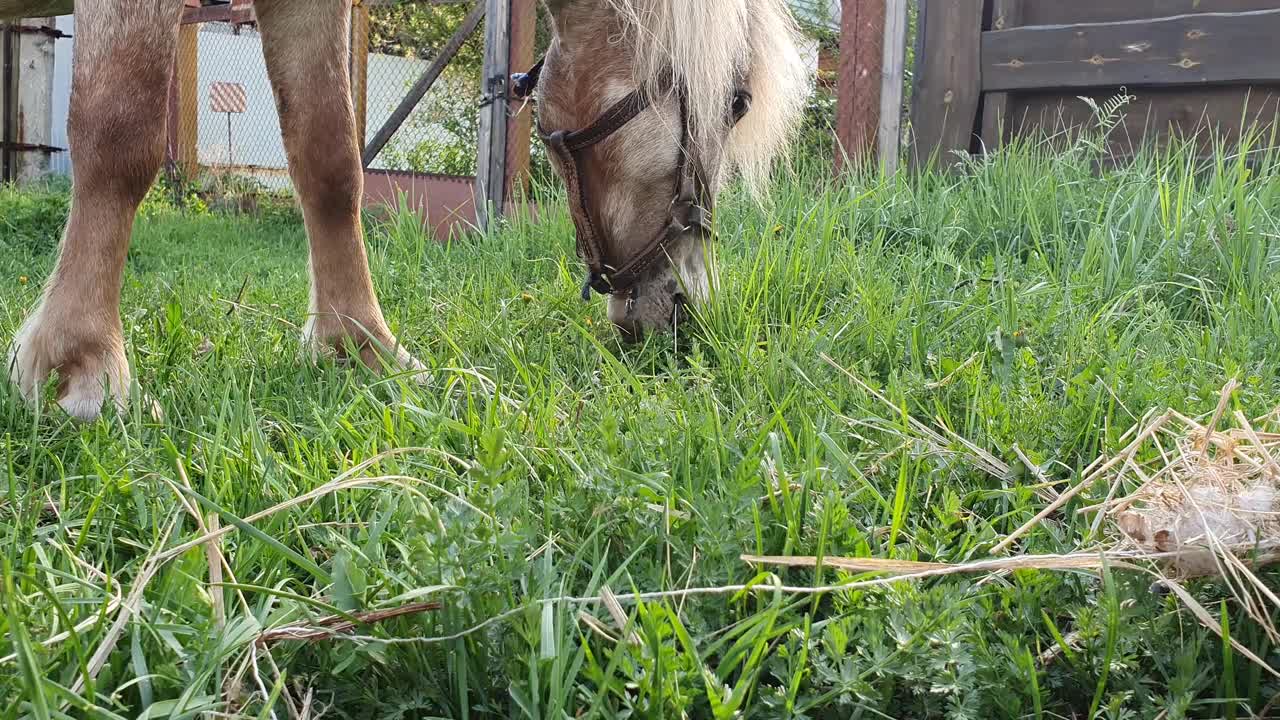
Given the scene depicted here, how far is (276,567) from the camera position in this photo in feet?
4.06

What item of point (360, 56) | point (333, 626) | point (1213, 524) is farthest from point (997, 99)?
point (333, 626)

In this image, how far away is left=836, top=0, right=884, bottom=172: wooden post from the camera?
545 centimetres

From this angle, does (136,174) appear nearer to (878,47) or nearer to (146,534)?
(146,534)

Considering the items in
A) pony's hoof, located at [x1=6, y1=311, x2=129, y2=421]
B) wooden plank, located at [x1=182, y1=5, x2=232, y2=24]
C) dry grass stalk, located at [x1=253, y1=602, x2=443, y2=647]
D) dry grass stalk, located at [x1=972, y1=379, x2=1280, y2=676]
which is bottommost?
pony's hoof, located at [x1=6, y1=311, x2=129, y2=421]

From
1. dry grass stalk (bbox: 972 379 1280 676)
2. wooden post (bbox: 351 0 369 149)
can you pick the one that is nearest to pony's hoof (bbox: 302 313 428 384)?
dry grass stalk (bbox: 972 379 1280 676)

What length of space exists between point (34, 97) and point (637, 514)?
463 inches

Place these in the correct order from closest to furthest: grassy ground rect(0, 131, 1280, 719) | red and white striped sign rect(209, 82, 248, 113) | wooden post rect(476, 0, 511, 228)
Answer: grassy ground rect(0, 131, 1280, 719)
wooden post rect(476, 0, 511, 228)
red and white striped sign rect(209, 82, 248, 113)

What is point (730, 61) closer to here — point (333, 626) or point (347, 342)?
point (347, 342)

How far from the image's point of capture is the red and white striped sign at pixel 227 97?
10773mm

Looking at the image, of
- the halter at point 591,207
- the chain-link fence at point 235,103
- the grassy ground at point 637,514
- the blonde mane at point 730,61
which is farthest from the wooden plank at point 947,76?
the chain-link fence at point 235,103

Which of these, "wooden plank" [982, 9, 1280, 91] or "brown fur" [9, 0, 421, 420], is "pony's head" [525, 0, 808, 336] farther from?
"wooden plank" [982, 9, 1280, 91]

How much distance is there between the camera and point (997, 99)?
562 centimetres

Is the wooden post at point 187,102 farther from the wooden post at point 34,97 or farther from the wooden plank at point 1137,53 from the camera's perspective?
the wooden plank at point 1137,53

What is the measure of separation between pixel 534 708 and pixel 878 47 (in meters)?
5.11
